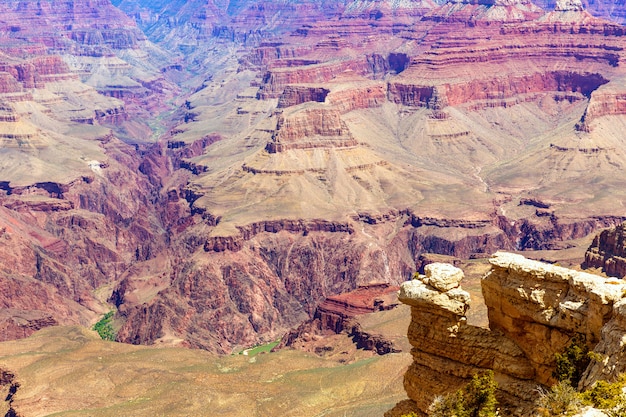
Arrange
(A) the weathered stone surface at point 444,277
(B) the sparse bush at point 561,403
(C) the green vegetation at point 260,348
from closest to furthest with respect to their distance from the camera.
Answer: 1. (B) the sparse bush at point 561,403
2. (A) the weathered stone surface at point 444,277
3. (C) the green vegetation at point 260,348

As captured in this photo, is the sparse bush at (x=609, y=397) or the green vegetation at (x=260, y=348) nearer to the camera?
the sparse bush at (x=609, y=397)

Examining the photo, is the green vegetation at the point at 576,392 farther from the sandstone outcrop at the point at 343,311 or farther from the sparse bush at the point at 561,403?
the sandstone outcrop at the point at 343,311

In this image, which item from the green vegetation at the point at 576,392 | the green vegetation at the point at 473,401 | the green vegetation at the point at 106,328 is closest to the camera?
the green vegetation at the point at 576,392

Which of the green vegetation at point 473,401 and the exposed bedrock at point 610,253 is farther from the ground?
the green vegetation at point 473,401

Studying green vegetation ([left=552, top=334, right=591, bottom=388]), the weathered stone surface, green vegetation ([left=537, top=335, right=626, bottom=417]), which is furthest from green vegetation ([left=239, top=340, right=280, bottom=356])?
green vegetation ([left=537, top=335, right=626, bottom=417])

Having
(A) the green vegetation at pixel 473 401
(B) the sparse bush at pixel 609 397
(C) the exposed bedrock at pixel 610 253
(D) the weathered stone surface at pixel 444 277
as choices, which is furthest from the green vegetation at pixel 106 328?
(B) the sparse bush at pixel 609 397

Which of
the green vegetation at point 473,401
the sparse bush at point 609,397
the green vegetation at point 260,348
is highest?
the sparse bush at point 609,397

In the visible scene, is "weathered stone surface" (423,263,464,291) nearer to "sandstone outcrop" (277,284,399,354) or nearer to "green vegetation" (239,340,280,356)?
"sandstone outcrop" (277,284,399,354)
